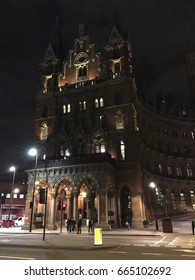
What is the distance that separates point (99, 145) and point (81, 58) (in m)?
19.2

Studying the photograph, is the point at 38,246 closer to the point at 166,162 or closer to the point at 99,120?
the point at 99,120

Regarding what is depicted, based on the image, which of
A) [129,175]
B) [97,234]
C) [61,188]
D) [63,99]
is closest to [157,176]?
[129,175]

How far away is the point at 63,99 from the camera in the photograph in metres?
45.2

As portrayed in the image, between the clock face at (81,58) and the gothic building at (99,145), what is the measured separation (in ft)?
Result: 0.66

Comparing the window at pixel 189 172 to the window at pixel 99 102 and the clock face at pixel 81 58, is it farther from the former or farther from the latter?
the clock face at pixel 81 58

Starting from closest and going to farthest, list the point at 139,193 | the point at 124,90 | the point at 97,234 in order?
the point at 97,234 < the point at 139,193 < the point at 124,90

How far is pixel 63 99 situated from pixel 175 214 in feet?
110

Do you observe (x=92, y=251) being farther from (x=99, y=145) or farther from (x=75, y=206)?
(x=99, y=145)

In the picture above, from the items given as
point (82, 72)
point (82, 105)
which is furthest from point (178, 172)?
point (82, 72)

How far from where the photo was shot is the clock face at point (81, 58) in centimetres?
4666

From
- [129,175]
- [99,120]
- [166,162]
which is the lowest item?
[129,175]

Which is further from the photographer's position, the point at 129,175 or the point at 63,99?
the point at 63,99

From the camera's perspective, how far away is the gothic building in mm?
34781
